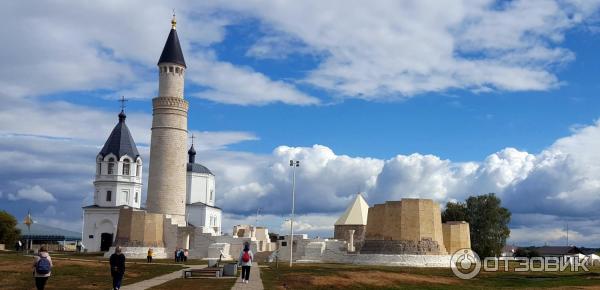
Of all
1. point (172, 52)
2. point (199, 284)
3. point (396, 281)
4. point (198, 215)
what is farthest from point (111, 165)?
point (199, 284)

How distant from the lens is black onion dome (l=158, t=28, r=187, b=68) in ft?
203

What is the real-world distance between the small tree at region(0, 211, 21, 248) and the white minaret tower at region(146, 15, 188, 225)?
27026 mm

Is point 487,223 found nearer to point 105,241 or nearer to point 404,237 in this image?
point 404,237

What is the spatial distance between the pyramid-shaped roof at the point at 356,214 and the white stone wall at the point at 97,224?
75.1 ft

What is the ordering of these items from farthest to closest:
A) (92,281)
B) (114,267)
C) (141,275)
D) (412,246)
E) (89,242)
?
(89,242), (412,246), (141,275), (92,281), (114,267)

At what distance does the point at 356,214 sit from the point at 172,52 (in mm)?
23841

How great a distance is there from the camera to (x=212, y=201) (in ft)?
272

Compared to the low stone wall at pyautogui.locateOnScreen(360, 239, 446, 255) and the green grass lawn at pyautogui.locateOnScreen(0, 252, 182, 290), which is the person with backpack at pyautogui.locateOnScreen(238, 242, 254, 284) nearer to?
the green grass lawn at pyautogui.locateOnScreen(0, 252, 182, 290)

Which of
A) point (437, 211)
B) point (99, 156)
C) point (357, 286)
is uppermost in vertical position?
point (99, 156)

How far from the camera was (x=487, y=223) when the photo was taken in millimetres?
77312

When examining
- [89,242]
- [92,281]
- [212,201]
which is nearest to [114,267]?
[92,281]

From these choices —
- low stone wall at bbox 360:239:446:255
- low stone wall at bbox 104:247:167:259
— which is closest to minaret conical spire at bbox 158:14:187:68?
low stone wall at bbox 104:247:167:259

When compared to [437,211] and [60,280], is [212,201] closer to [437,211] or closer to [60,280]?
[437,211]

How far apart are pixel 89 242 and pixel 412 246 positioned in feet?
114
